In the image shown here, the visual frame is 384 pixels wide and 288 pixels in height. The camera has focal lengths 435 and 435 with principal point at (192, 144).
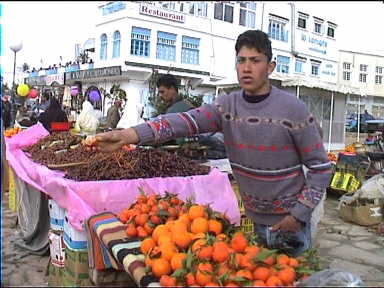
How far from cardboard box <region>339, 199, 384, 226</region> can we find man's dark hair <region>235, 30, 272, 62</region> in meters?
5.11

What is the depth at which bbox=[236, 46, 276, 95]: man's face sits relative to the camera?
6.53 feet

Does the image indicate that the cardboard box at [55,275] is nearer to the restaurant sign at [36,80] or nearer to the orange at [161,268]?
the orange at [161,268]

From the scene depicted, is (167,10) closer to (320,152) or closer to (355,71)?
(355,71)

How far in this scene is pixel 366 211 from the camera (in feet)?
21.1

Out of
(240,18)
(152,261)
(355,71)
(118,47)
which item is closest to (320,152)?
(152,261)

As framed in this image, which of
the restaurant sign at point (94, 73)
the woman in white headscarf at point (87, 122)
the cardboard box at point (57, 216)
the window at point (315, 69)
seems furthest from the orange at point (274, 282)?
the window at point (315, 69)

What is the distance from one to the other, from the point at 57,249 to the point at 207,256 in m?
2.20

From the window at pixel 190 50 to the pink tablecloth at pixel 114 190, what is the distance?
22563mm

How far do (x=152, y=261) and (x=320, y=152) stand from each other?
0.90 metres

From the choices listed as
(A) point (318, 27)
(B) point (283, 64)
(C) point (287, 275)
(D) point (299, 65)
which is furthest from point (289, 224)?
(A) point (318, 27)

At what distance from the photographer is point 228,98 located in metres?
2.15

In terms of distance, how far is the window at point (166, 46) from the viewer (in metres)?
25.1

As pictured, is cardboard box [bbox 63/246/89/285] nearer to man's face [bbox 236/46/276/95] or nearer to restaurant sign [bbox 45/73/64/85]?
man's face [bbox 236/46/276/95]

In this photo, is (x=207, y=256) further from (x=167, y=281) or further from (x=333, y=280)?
(x=333, y=280)
